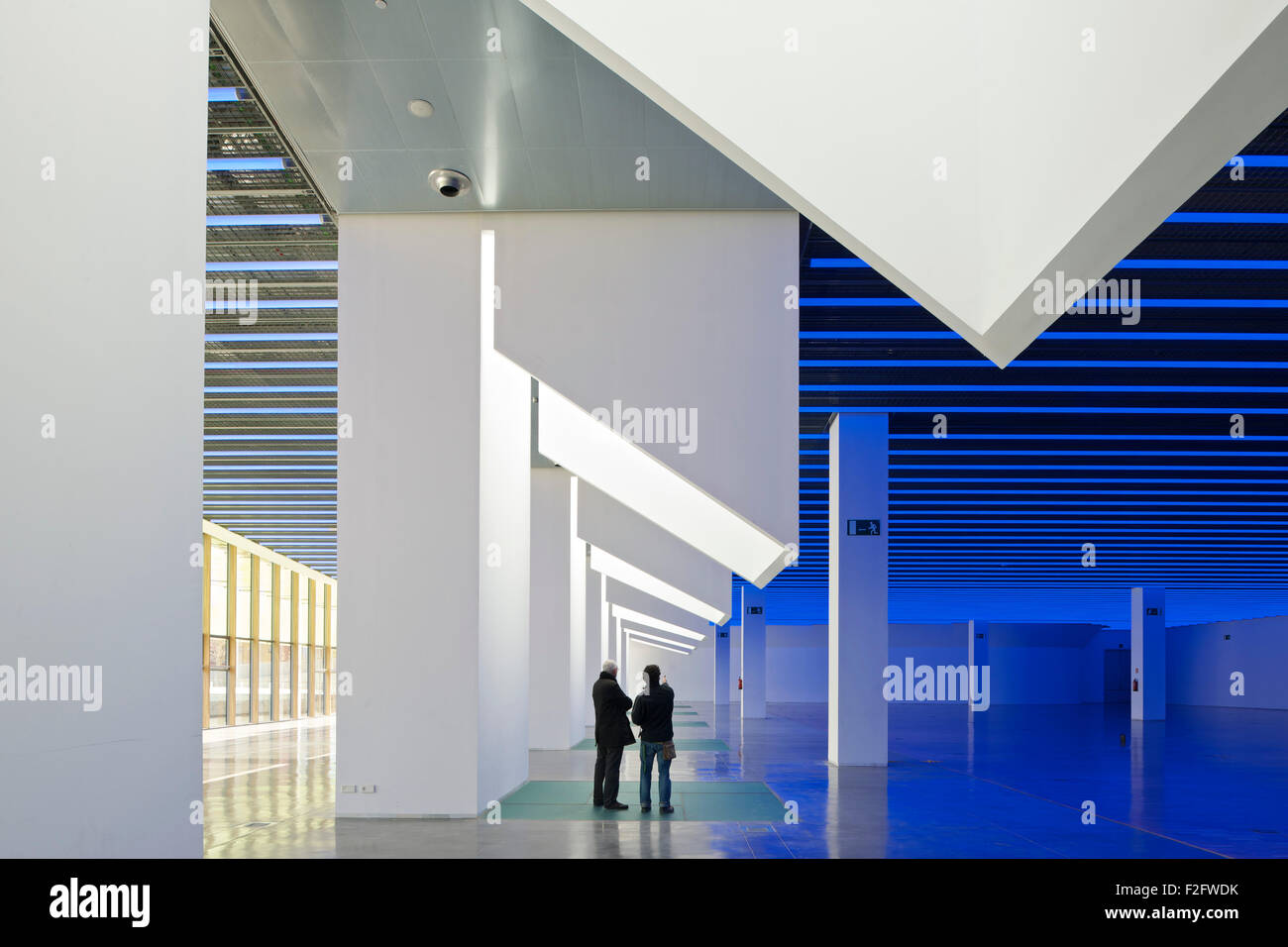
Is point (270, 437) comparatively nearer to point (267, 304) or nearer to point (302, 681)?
point (267, 304)

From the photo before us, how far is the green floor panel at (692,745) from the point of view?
70.2 feet

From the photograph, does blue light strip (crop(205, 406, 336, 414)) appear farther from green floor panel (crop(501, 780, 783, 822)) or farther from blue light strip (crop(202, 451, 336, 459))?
green floor panel (crop(501, 780, 783, 822))

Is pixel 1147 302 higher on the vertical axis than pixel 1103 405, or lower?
higher

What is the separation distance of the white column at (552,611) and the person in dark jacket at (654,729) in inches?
344

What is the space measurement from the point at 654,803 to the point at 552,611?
8568mm

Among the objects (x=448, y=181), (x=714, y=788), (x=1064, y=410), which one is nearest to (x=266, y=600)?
(x=714, y=788)

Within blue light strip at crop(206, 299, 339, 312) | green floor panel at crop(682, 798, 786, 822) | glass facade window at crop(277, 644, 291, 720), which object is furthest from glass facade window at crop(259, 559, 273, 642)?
green floor panel at crop(682, 798, 786, 822)

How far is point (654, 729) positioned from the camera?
1224 cm

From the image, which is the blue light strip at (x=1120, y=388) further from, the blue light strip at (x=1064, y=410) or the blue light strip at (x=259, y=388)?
the blue light strip at (x=259, y=388)

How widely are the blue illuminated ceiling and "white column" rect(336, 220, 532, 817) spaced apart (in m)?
4.12

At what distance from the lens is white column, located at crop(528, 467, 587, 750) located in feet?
68.9

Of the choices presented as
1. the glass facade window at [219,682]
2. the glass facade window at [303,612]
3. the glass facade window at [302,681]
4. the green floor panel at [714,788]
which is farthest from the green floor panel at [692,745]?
the glass facade window at [303,612]
